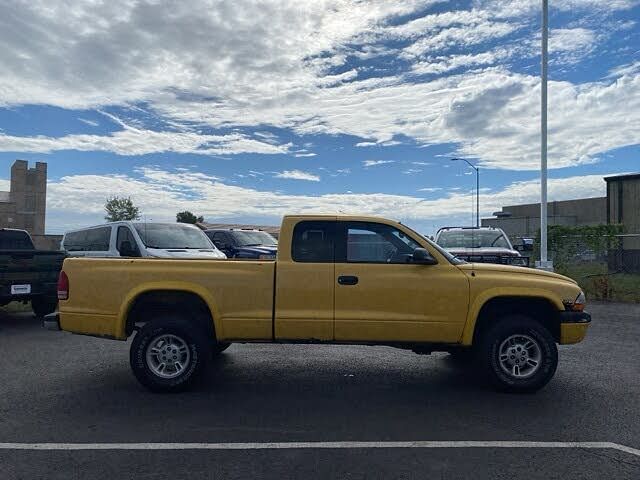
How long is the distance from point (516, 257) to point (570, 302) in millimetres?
7197

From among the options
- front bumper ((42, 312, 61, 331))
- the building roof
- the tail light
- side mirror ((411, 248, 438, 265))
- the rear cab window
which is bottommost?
front bumper ((42, 312, 61, 331))

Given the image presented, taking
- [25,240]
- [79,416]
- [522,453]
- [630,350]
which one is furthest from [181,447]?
[25,240]

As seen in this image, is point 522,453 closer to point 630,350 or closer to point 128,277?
point 128,277

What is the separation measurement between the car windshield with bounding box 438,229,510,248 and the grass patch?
9.62 ft

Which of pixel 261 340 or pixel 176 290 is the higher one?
pixel 176 290

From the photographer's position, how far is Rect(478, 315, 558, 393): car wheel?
562cm

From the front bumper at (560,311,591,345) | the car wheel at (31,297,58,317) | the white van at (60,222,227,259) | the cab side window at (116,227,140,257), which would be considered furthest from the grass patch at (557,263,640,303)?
the car wheel at (31,297,58,317)

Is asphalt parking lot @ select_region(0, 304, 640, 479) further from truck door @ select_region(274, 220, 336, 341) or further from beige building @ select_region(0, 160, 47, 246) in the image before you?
beige building @ select_region(0, 160, 47, 246)

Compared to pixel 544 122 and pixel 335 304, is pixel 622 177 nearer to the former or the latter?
pixel 544 122

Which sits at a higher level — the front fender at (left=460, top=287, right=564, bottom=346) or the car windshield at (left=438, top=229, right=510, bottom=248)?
the car windshield at (left=438, top=229, right=510, bottom=248)

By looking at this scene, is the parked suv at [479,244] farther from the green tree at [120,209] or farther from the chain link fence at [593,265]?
the green tree at [120,209]

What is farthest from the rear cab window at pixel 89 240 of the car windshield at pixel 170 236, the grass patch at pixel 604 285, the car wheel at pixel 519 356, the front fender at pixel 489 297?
the grass patch at pixel 604 285

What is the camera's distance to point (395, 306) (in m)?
5.61

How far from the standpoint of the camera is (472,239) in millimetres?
13883
